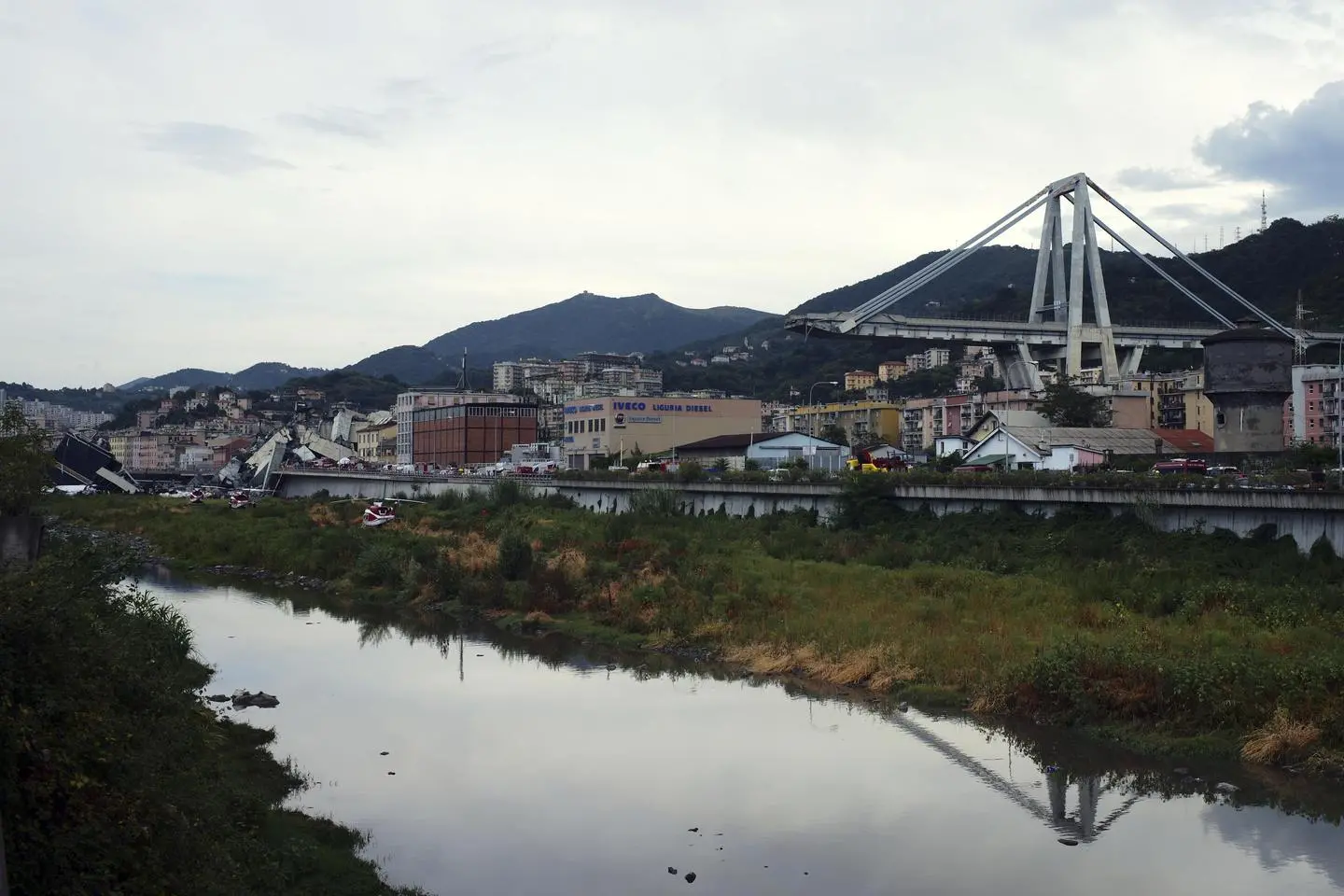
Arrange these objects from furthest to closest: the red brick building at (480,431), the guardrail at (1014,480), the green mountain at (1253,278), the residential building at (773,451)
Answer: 1. the green mountain at (1253,278)
2. the red brick building at (480,431)
3. the residential building at (773,451)
4. the guardrail at (1014,480)

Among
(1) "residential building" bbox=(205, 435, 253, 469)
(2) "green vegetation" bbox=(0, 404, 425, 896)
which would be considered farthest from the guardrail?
(1) "residential building" bbox=(205, 435, 253, 469)

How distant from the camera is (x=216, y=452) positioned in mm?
180875

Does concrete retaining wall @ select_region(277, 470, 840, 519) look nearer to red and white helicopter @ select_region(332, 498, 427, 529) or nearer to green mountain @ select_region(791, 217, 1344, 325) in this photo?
red and white helicopter @ select_region(332, 498, 427, 529)

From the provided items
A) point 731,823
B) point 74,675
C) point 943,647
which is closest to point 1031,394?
point 943,647

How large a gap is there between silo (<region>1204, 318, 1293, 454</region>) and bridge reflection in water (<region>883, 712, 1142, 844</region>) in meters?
35.7

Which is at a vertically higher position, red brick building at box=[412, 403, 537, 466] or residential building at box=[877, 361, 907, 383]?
residential building at box=[877, 361, 907, 383]

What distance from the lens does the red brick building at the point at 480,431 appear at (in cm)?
11344

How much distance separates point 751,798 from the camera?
2080 cm

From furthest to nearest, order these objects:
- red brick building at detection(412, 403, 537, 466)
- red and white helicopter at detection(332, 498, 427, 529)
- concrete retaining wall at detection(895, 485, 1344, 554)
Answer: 1. red brick building at detection(412, 403, 537, 466)
2. red and white helicopter at detection(332, 498, 427, 529)
3. concrete retaining wall at detection(895, 485, 1344, 554)

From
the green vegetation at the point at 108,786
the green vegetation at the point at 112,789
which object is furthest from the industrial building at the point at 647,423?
the green vegetation at the point at 108,786

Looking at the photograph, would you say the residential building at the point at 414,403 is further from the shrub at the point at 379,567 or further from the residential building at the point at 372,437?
the shrub at the point at 379,567

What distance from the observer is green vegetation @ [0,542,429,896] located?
1019 centimetres

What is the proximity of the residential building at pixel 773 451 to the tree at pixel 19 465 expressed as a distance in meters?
41.2

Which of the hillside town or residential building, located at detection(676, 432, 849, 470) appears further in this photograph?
residential building, located at detection(676, 432, 849, 470)
